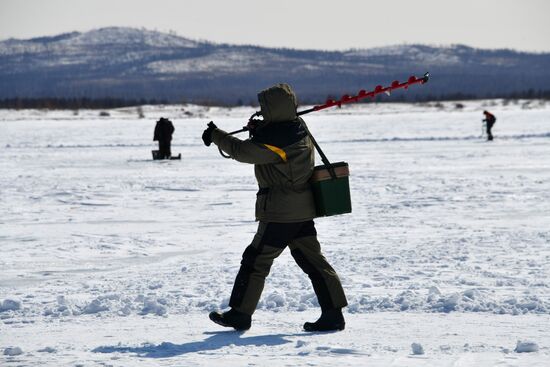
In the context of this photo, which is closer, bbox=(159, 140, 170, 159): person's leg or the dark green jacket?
the dark green jacket

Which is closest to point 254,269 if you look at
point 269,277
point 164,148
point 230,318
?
point 230,318

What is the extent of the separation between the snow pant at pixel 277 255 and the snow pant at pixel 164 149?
58.4 ft

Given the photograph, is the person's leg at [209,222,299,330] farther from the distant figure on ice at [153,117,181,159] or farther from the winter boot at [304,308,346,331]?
the distant figure on ice at [153,117,181,159]

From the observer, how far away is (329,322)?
5273 millimetres

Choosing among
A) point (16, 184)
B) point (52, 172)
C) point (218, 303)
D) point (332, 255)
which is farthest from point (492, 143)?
point (218, 303)

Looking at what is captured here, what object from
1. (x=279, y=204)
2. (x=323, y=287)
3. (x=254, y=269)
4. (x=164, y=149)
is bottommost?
(x=164, y=149)

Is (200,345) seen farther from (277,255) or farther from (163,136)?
(163,136)

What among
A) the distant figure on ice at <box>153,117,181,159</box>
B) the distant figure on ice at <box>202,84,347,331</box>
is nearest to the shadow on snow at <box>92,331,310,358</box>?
the distant figure on ice at <box>202,84,347,331</box>

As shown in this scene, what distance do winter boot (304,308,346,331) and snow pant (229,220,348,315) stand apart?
33 millimetres

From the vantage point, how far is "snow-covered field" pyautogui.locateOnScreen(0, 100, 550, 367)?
489 cm

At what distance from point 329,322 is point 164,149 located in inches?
710

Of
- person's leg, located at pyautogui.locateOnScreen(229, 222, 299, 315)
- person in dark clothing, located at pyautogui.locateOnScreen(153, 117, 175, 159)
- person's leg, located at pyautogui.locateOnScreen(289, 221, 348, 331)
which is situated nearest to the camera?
person's leg, located at pyautogui.locateOnScreen(229, 222, 299, 315)

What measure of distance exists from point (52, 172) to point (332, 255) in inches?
463

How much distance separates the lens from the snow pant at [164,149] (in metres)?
22.9
